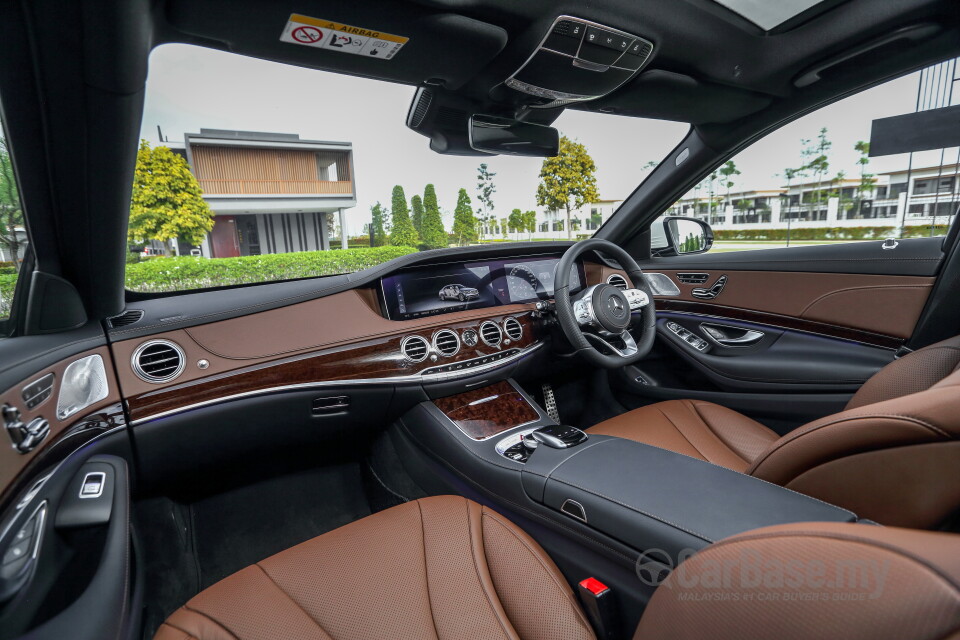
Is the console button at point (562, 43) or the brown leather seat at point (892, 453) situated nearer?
the brown leather seat at point (892, 453)

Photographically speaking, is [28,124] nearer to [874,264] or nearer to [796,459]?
[796,459]

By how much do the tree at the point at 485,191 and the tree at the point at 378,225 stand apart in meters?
0.51

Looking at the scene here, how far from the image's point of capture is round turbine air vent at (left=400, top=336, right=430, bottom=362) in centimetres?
181

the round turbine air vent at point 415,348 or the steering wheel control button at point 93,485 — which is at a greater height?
the round turbine air vent at point 415,348

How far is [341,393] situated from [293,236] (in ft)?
2.13

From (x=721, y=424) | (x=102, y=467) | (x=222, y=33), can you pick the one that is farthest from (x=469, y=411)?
(x=222, y=33)

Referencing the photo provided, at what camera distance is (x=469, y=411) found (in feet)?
5.90

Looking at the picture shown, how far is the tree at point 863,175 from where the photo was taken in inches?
82.4

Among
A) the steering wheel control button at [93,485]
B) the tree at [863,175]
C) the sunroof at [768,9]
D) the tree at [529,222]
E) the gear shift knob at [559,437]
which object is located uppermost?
the sunroof at [768,9]

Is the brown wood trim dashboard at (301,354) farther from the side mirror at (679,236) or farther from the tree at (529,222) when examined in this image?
the side mirror at (679,236)

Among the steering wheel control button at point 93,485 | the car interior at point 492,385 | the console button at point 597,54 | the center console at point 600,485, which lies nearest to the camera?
the car interior at point 492,385

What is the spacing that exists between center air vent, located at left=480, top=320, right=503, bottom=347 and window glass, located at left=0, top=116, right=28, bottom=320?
139cm

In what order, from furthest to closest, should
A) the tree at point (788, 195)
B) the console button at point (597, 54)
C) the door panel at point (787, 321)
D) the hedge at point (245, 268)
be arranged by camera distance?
1. the tree at point (788, 195)
2. the door panel at point (787, 321)
3. the hedge at point (245, 268)
4. the console button at point (597, 54)

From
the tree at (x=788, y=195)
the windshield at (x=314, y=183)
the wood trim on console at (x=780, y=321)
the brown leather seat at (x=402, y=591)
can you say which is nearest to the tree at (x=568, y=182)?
the windshield at (x=314, y=183)
